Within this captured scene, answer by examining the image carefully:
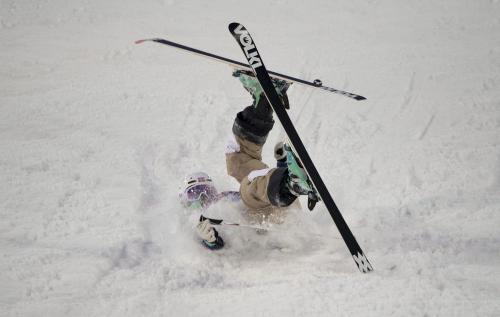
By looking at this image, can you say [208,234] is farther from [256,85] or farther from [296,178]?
[256,85]

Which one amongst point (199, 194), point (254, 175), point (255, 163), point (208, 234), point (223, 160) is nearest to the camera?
point (254, 175)

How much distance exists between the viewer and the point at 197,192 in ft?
14.1

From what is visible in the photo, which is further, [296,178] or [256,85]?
[256,85]

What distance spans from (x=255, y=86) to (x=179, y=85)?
3.31 metres

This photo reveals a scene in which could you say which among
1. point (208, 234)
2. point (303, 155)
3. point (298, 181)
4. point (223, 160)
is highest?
point (303, 155)

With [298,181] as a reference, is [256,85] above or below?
above

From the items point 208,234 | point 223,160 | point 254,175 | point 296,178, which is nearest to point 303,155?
point 296,178

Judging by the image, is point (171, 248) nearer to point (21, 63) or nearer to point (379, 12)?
point (21, 63)

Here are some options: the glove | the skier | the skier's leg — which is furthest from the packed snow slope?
the skier's leg

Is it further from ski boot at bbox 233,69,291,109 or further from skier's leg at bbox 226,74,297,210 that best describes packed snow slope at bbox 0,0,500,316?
ski boot at bbox 233,69,291,109

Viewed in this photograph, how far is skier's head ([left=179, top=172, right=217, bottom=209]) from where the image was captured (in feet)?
14.0

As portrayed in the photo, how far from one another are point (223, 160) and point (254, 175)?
1917 mm

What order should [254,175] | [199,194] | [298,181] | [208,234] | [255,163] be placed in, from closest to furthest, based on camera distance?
[298,181] < [254,175] < [208,234] < [255,163] < [199,194]

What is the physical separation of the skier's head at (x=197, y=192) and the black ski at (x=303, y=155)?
1396 millimetres
